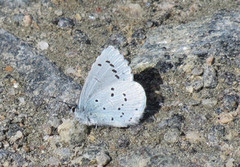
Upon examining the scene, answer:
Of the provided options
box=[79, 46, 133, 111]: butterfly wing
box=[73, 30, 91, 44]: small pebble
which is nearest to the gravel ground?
box=[73, 30, 91, 44]: small pebble

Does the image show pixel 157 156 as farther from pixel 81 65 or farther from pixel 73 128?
pixel 81 65

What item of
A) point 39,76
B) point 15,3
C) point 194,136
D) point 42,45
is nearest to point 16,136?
point 39,76

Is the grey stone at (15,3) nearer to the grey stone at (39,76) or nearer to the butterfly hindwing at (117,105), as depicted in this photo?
the grey stone at (39,76)

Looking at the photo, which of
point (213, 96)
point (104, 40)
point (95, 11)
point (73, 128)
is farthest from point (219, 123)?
point (95, 11)

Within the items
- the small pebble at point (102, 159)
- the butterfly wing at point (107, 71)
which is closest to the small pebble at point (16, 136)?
the butterfly wing at point (107, 71)

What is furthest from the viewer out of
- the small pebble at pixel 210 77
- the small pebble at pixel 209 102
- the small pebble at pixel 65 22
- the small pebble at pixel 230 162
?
the small pebble at pixel 65 22

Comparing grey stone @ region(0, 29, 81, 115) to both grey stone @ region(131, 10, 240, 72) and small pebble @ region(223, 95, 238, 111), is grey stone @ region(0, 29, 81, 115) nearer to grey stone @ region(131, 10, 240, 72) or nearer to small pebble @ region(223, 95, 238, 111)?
grey stone @ region(131, 10, 240, 72)
